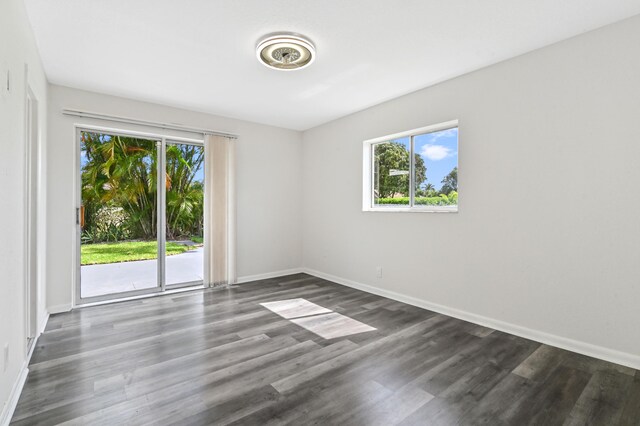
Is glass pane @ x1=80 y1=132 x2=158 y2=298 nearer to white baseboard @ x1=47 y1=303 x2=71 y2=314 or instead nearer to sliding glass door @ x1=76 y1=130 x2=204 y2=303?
sliding glass door @ x1=76 y1=130 x2=204 y2=303

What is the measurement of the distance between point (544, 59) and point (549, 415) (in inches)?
107

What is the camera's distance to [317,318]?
3342 millimetres

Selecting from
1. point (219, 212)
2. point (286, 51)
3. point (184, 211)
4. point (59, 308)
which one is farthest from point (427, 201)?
point (59, 308)

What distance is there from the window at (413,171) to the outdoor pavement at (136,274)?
8.99ft

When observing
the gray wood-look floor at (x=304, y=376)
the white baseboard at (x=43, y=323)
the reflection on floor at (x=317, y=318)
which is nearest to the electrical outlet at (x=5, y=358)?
the gray wood-look floor at (x=304, y=376)

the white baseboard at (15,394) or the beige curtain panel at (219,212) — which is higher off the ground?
the beige curtain panel at (219,212)

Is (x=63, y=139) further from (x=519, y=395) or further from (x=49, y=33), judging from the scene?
(x=519, y=395)

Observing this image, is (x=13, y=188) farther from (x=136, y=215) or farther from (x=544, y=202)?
(x=544, y=202)

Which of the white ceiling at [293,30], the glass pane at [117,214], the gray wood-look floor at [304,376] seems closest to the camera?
the gray wood-look floor at [304,376]

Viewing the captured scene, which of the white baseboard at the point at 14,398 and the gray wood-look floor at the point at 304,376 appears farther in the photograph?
the gray wood-look floor at the point at 304,376

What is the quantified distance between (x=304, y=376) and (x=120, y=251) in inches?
126

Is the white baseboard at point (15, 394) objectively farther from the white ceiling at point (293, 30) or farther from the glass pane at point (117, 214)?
the white ceiling at point (293, 30)

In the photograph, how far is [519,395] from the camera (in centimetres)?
196

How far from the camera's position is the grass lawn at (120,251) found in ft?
12.7
